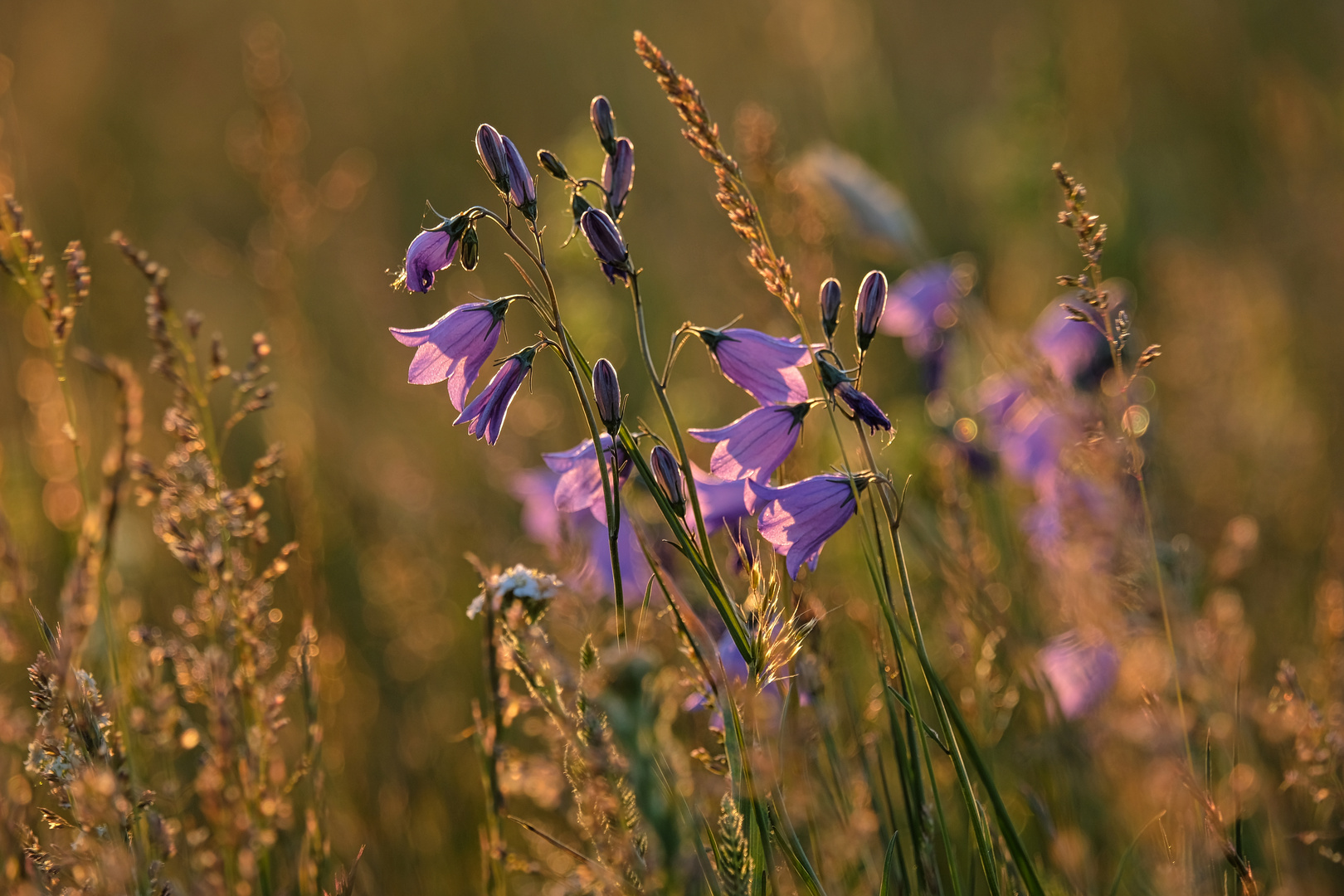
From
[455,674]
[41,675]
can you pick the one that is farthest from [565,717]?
[455,674]

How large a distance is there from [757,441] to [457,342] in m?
0.48

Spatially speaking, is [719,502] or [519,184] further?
[719,502]

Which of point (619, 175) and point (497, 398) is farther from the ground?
point (619, 175)

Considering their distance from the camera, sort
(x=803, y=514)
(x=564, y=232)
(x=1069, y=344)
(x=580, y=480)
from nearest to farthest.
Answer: (x=803, y=514) < (x=580, y=480) < (x=1069, y=344) < (x=564, y=232)

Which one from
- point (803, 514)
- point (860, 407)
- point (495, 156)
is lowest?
point (803, 514)

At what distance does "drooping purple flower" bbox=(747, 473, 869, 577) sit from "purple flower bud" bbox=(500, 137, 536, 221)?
0.51 m

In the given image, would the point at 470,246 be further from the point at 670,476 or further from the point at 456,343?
the point at 670,476

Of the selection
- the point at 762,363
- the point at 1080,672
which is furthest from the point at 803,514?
the point at 1080,672

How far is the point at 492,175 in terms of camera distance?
55.2 inches

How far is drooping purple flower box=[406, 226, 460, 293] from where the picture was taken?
142cm

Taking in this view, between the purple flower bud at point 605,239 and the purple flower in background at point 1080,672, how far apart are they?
1186 mm

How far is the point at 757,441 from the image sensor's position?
1.49 metres

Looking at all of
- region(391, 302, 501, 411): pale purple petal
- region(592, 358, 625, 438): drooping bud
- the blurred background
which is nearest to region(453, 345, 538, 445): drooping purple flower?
region(391, 302, 501, 411): pale purple petal

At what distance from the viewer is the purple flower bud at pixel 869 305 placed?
1392 millimetres
